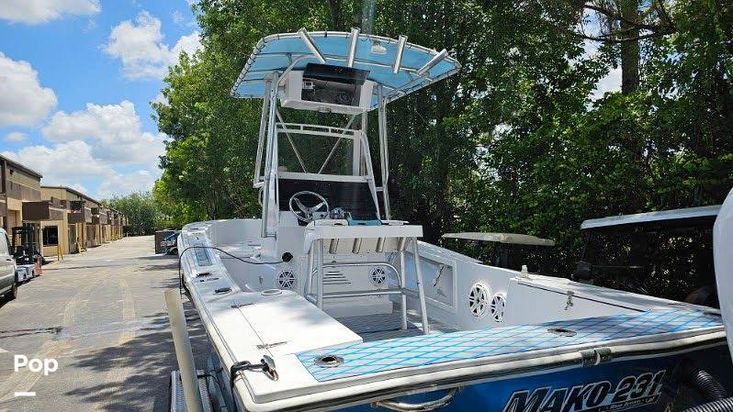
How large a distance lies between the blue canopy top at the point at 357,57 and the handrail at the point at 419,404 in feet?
11.9

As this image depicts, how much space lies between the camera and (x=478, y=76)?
8984 mm

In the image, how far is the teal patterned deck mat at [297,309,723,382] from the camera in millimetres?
1971

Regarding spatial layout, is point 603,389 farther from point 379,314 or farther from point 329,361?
point 379,314

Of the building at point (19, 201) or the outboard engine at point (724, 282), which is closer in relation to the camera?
the outboard engine at point (724, 282)

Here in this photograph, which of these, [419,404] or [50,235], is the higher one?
[419,404]

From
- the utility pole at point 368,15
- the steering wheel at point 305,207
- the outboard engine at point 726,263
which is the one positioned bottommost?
the outboard engine at point 726,263

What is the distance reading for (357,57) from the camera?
210 inches

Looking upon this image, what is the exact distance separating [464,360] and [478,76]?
7.63 m

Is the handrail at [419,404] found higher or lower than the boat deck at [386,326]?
higher

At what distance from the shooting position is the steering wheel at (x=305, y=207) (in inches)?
214

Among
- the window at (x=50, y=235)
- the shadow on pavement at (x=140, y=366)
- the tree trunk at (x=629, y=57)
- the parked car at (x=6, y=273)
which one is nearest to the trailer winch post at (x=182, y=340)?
the shadow on pavement at (x=140, y=366)

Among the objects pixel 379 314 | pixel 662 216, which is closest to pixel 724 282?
pixel 662 216

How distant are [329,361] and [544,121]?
6925 mm

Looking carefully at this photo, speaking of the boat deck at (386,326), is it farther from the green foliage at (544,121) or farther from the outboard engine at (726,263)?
the green foliage at (544,121)
